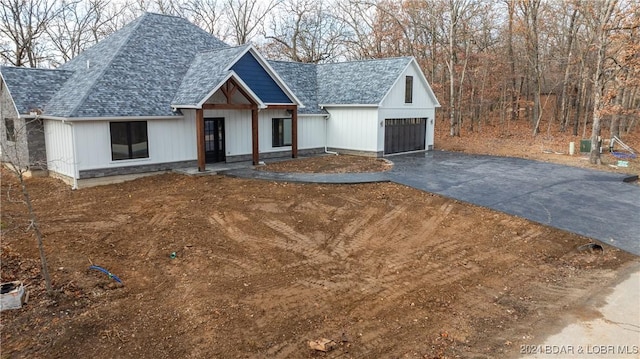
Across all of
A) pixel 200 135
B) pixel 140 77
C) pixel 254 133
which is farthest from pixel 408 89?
pixel 140 77

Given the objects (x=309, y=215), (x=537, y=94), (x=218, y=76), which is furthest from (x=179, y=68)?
(x=537, y=94)

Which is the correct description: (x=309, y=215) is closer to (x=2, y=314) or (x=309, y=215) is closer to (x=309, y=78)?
(x=2, y=314)

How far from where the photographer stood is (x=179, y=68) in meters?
17.7

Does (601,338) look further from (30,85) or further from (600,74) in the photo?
(30,85)

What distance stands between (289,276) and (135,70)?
493 inches

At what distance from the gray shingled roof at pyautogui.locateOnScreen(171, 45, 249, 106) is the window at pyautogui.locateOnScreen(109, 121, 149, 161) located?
167 centimetres

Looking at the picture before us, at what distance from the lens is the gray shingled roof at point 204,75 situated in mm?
15438

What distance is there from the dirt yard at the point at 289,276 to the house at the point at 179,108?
292 cm

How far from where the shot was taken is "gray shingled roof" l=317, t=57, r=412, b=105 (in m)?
21.1

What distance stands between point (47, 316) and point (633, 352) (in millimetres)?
7846

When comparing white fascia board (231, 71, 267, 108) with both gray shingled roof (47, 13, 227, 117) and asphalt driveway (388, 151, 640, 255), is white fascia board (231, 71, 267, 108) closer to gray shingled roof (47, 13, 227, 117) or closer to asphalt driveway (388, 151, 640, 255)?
gray shingled roof (47, 13, 227, 117)

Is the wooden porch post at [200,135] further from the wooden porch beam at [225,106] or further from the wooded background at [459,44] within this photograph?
the wooded background at [459,44]

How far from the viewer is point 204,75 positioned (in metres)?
16.5

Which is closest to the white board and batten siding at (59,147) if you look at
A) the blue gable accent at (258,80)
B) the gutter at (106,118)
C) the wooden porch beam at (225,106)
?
the gutter at (106,118)
